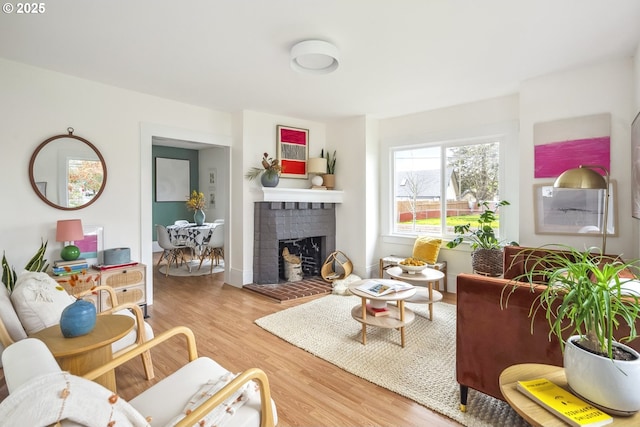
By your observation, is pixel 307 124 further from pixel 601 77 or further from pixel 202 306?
pixel 601 77

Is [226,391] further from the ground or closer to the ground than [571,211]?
closer to the ground

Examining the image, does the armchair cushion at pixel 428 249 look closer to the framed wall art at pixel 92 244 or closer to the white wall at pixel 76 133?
the white wall at pixel 76 133

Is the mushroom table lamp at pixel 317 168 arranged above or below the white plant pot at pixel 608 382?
above

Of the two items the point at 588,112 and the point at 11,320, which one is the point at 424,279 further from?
the point at 11,320

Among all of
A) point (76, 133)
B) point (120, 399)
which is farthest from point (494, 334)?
point (76, 133)

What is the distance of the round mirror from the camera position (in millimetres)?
3000

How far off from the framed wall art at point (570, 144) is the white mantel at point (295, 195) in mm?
2625

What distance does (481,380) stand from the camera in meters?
1.75

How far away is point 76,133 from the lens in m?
3.21

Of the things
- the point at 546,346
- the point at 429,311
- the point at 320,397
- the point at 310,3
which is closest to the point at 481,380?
the point at 546,346

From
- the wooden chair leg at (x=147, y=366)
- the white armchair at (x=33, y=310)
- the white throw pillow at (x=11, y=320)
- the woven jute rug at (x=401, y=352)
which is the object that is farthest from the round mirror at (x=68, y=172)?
the woven jute rug at (x=401, y=352)

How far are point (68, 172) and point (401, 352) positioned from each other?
3603 mm

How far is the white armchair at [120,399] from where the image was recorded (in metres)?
0.76

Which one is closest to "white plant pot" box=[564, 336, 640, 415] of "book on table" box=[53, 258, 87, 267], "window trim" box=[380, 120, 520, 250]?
"window trim" box=[380, 120, 520, 250]
